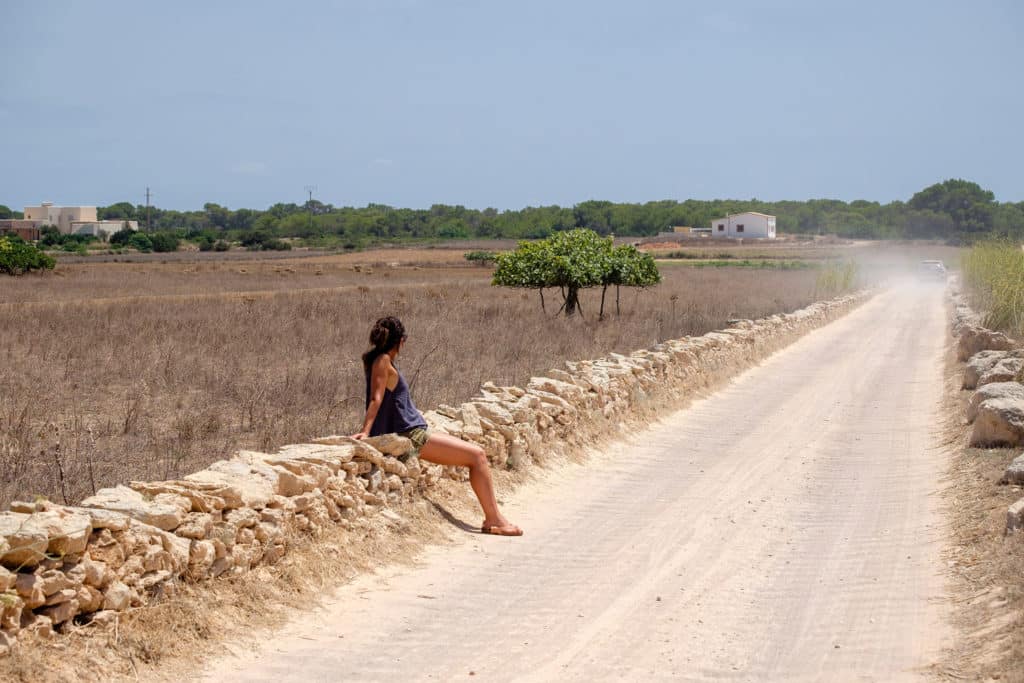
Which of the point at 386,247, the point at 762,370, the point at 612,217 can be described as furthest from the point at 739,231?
the point at 762,370

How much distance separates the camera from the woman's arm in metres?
8.02

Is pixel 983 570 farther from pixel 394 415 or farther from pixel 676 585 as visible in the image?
pixel 394 415

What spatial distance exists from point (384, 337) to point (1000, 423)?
7.20m

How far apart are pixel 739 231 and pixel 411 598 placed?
417 feet

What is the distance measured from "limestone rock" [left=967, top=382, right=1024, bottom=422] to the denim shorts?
771 cm

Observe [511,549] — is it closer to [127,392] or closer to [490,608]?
[490,608]

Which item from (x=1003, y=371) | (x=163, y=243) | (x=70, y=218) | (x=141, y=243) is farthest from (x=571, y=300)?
(x=70, y=218)

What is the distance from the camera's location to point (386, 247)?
331 ft

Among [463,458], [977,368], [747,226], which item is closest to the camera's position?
[463,458]

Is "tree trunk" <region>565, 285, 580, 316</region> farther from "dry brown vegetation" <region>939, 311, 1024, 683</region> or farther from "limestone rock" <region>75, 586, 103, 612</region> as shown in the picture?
"limestone rock" <region>75, 586, 103, 612</region>

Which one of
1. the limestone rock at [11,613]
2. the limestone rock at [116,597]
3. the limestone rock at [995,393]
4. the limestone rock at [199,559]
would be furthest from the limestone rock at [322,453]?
the limestone rock at [995,393]

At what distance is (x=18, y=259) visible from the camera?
4078 cm

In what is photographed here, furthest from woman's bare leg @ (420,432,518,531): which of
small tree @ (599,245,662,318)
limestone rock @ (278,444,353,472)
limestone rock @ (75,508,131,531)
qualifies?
small tree @ (599,245,662,318)

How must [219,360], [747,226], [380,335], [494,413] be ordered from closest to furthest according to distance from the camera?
1. [380,335]
2. [494,413]
3. [219,360]
4. [747,226]
